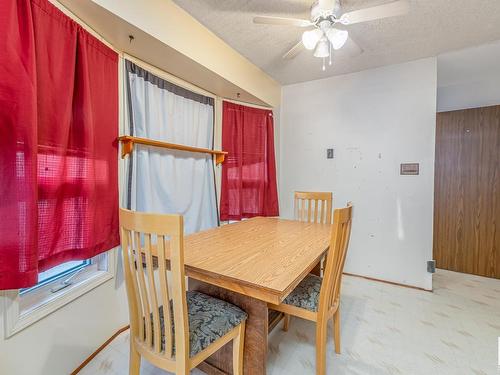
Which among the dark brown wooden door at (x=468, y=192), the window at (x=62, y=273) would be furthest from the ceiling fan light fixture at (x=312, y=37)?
the dark brown wooden door at (x=468, y=192)

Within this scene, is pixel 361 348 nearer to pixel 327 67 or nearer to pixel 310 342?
pixel 310 342

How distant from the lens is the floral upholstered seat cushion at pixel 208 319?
1016 millimetres

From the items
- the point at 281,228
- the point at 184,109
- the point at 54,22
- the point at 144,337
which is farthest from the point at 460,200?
the point at 54,22

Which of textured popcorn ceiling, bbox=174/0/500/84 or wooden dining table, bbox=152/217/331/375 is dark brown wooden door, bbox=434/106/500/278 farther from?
wooden dining table, bbox=152/217/331/375

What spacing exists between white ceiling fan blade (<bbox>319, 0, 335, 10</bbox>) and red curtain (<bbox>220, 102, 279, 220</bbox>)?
1437mm

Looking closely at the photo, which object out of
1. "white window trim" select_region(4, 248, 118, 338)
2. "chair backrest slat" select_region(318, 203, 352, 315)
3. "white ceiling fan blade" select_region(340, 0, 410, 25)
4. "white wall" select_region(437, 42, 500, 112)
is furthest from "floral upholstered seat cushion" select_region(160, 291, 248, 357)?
"white wall" select_region(437, 42, 500, 112)

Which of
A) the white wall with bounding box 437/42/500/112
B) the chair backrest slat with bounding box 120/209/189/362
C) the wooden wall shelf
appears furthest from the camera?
the white wall with bounding box 437/42/500/112

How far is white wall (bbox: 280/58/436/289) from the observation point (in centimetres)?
248

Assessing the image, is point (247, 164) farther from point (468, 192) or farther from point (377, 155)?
point (468, 192)

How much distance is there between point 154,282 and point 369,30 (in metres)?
2.44

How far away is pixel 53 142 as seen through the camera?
121 cm

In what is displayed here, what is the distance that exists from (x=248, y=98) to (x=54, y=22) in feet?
6.17

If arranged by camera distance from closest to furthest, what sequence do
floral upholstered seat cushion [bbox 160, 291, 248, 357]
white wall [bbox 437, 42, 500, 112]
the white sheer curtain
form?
1. floral upholstered seat cushion [bbox 160, 291, 248, 357]
2. the white sheer curtain
3. white wall [bbox 437, 42, 500, 112]

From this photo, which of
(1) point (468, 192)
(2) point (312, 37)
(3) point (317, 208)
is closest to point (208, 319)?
(3) point (317, 208)
